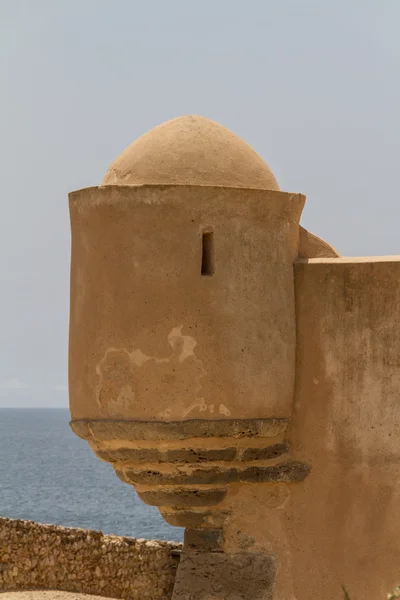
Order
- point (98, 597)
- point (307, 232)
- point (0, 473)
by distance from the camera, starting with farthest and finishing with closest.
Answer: point (0, 473) < point (98, 597) < point (307, 232)

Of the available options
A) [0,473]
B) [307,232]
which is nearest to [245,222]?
[307,232]

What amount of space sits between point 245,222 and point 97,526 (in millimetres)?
34605

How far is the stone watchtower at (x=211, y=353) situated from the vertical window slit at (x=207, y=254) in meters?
0.01

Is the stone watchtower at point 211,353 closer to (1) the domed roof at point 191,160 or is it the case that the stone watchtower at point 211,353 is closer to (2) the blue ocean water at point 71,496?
(1) the domed roof at point 191,160

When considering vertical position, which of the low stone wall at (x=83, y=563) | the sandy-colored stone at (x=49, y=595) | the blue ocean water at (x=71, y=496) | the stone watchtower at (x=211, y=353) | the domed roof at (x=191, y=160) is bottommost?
the blue ocean water at (x=71, y=496)

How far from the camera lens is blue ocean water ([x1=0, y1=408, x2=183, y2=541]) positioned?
45156 millimetres

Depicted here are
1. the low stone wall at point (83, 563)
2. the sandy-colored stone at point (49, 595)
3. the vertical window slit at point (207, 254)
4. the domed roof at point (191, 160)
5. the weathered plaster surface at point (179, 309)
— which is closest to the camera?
the weathered plaster surface at point (179, 309)

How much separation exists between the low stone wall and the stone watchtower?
3808mm

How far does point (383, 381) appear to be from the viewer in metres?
11.1

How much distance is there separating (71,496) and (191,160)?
4831 cm

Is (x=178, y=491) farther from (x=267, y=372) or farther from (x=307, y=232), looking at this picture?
(x=307, y=232)

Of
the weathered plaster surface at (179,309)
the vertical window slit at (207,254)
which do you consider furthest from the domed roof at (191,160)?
the vertical window slit at (207,254)

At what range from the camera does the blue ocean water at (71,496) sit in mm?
45156

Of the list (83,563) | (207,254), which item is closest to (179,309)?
(207,254)
